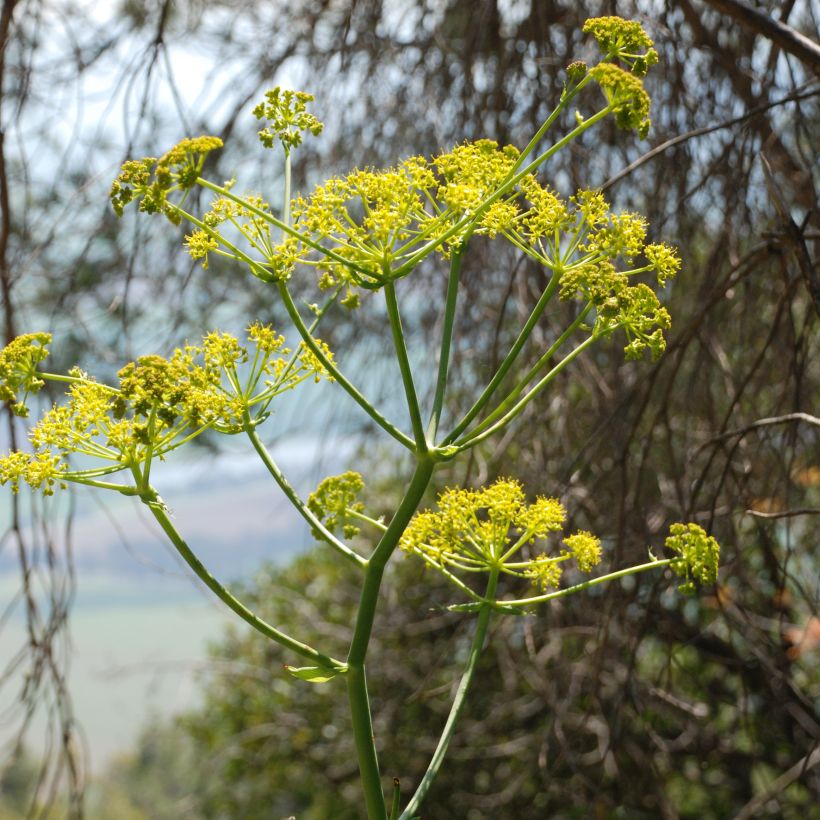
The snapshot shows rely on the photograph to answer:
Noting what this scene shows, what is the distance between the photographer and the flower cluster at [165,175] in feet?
2.73

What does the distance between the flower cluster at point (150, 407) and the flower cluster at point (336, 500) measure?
125 mm

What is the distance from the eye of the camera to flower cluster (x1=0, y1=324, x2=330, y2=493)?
0.86m

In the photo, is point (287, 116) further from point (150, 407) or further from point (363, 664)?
point (363, 664)

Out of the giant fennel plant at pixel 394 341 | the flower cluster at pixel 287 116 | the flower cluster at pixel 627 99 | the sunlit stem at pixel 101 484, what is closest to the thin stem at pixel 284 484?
the giant fennel plant at pixel 394 341

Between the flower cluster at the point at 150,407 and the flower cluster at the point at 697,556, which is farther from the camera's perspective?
the flower cluster at the point at 697,556

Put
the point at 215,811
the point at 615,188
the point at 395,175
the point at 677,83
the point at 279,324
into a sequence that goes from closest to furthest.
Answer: the point at 395,175 < the point at 677,83 < the point at 615,188 < the point at 279,324 < the point at 215,811

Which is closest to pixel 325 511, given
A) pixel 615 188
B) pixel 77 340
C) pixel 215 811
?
pixel 615 188

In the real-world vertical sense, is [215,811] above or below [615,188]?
below

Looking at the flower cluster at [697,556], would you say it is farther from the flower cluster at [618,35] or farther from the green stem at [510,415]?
the flower cluster at [618,35]

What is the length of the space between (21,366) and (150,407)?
0.17 meters

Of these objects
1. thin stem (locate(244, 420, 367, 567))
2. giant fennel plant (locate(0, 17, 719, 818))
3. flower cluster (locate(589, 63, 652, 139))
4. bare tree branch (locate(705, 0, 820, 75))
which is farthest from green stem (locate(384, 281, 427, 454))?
bare tree branch (locate(705, 0, 820, 75))

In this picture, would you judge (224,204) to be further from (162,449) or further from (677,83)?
(677,83)

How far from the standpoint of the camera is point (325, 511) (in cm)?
108

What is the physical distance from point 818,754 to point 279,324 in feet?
6.89
